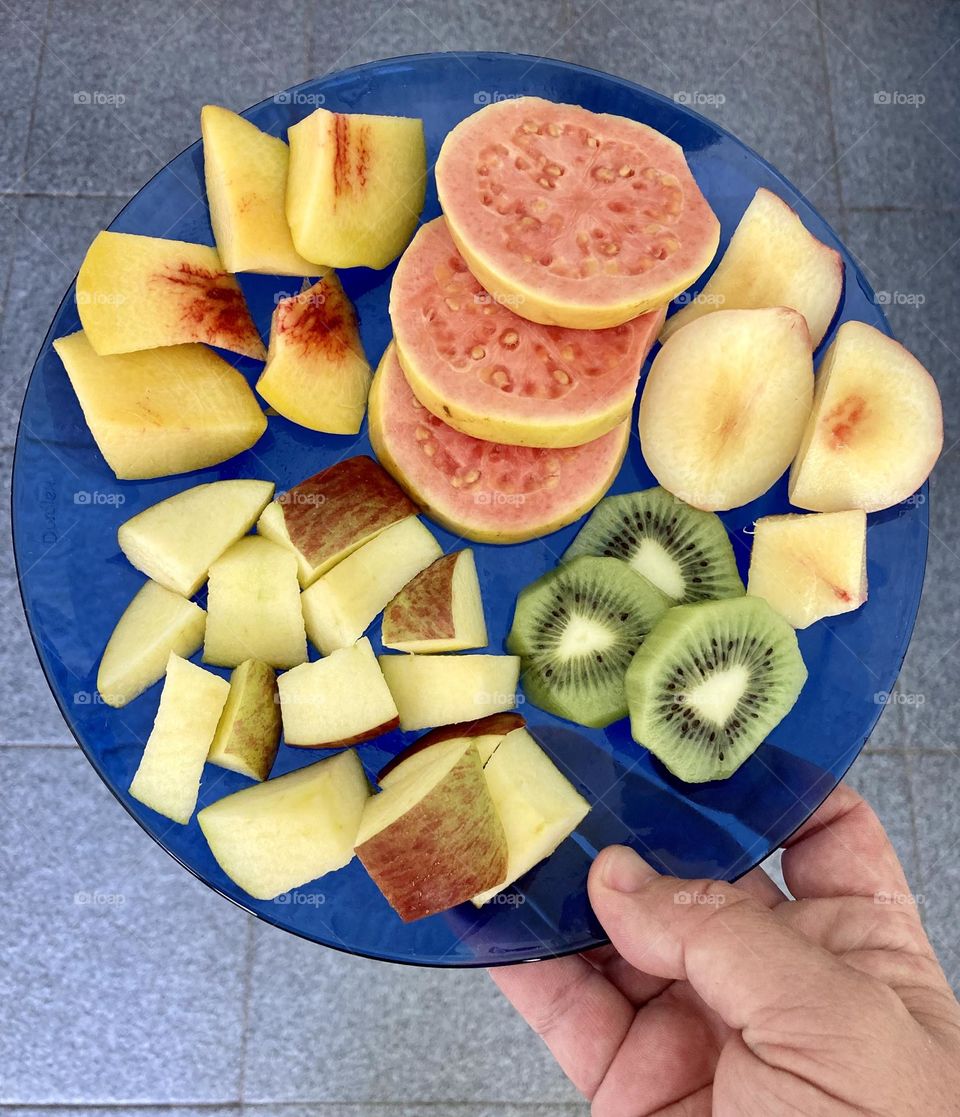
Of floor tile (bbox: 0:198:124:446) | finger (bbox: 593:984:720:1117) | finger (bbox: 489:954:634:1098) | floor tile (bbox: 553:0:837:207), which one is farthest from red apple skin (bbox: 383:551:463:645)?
floor tile (bbox: 553:0:837:207)

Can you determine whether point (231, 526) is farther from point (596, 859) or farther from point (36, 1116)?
point (36, 1116)

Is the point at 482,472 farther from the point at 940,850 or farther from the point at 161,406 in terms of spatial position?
the point at 940,850

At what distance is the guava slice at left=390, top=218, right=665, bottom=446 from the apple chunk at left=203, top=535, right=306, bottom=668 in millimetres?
305

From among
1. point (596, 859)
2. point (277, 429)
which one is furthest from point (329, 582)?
point (596, 859)

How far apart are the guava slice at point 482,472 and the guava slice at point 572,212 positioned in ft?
0.63

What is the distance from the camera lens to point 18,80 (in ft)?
6.82

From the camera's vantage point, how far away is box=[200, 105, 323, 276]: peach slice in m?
1.31

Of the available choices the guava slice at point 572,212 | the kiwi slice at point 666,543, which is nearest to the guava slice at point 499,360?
the guava slice at point 572,212

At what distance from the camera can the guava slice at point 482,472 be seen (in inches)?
53.1

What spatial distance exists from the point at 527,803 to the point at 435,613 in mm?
273

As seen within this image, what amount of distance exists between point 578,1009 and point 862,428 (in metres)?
0.99

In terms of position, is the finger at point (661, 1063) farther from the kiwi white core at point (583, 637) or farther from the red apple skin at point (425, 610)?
the red apple skin at point (425, 610)

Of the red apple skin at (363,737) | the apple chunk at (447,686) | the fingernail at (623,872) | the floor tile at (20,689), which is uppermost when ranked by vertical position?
the apple chunk at (447,686)

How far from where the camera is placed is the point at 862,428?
135 centimetres
